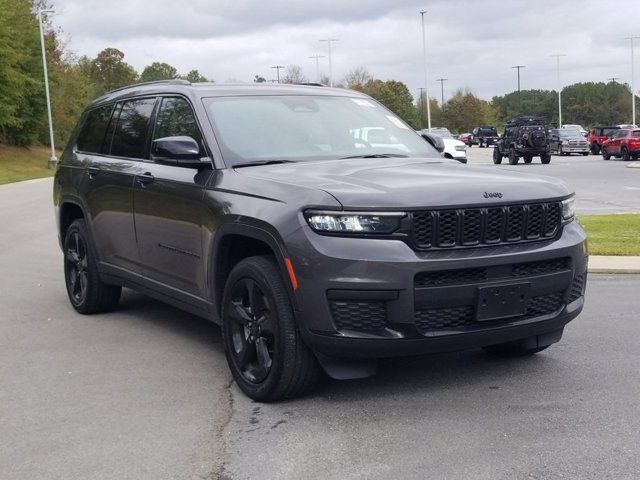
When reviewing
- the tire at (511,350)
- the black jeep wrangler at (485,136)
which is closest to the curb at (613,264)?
the tire at (511,350)

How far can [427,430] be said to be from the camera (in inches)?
170

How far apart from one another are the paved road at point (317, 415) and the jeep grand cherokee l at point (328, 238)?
29cm

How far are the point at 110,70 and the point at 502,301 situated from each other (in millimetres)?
108662

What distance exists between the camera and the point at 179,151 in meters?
5.26

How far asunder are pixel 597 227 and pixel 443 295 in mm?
9011

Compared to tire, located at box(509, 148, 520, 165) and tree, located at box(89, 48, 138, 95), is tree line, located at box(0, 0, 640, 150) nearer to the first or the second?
tree, located at box(89, 48, 138, 95)

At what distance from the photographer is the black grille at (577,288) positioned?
16.3 ft

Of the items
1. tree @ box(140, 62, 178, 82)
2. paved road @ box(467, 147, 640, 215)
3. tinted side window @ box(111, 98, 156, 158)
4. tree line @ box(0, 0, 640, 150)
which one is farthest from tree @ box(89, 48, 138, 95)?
tinted side window @ box(111, 98, 156, 158)

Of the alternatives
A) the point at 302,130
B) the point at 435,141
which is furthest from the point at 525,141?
the point at 302,130

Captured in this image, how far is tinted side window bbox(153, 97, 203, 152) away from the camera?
5715 mm

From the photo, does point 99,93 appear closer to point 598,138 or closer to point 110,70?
point 110,70

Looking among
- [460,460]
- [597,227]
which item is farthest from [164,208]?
[597,227]

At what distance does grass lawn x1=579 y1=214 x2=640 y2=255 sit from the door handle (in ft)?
20.0

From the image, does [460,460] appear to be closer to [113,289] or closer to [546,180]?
[546,180]
